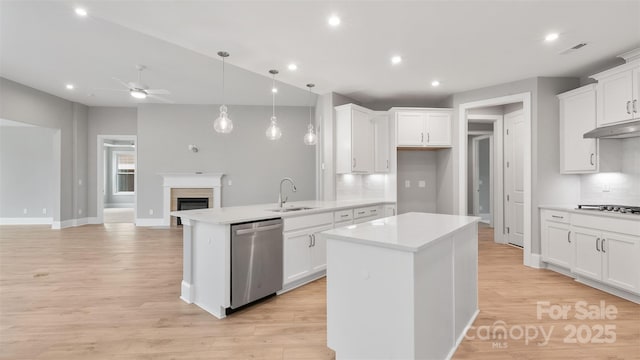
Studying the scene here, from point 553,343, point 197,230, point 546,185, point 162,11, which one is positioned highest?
point 162,11

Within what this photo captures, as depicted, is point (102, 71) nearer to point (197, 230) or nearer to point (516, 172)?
point (197, 230)

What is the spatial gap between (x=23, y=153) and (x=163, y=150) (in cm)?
383

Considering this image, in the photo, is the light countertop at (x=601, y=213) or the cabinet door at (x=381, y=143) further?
the cabinet door at (x=381, y=143)

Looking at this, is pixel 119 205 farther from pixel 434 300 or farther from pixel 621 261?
pixel 621 261

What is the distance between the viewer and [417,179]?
5.44m

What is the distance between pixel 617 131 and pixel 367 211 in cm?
292

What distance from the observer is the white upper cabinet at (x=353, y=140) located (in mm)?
4582

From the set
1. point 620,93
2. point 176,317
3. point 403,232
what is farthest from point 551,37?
point 176,317

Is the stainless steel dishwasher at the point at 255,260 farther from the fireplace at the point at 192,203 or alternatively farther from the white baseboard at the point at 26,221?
the white baseboard at the point at 26,221

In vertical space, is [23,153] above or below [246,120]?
below

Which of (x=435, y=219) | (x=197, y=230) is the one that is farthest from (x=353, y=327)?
(x=197, y=230)

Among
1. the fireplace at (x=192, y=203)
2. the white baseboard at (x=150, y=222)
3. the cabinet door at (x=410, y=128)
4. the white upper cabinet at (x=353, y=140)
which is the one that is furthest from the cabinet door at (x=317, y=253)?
the white baseboard at (x=150, y=222)

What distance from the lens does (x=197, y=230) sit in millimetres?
2799

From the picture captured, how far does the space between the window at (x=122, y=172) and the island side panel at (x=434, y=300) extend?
13728mm
